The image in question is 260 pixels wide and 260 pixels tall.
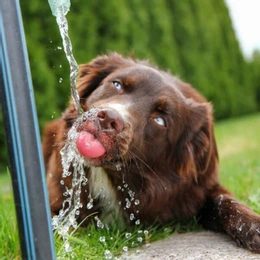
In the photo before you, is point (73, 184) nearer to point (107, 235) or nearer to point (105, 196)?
point (105, 196)

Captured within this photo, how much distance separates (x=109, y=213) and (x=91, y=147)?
0.74 metres

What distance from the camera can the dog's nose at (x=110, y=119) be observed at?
286 cm

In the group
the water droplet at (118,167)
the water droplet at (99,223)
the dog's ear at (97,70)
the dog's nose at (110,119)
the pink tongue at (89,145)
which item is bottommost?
the water droplet at (99,223)

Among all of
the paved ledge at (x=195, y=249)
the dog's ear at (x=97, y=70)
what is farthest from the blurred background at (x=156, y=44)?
the paved ledge at (x=195, y=249)

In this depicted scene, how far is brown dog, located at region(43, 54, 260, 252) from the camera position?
3.26 m

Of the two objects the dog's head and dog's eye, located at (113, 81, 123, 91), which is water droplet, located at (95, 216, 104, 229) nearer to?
the dog's head

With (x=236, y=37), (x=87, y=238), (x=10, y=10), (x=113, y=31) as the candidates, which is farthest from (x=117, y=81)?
(x=236, y=37)

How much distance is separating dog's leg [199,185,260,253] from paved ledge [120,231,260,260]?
0.05 metres

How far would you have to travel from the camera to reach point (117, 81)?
3480 millimetres

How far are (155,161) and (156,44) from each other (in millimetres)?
9631

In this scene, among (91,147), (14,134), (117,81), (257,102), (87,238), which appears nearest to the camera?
(14,134)

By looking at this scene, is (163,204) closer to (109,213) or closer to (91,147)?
(109,213)

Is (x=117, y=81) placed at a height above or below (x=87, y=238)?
above

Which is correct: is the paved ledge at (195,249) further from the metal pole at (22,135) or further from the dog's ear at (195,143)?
the metal pole at (22,135)
